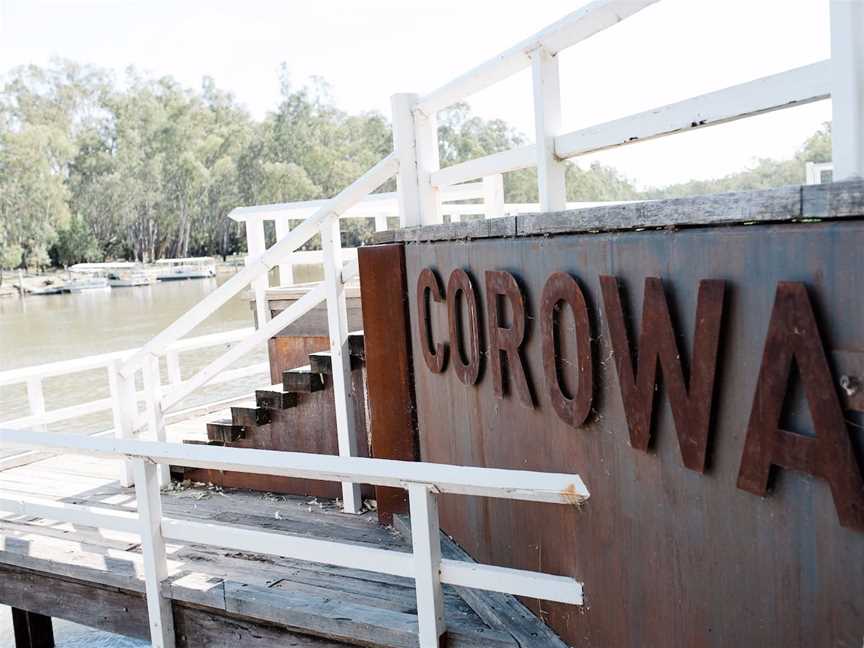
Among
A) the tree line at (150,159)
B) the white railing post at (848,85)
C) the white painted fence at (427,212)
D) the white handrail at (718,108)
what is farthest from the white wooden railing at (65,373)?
the tree line at (150,159)

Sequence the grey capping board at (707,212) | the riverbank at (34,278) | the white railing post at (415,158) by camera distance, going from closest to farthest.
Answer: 1. the grey capping board at (707,212)
2. the white railing post at (415,158)
3. the riverbank at (34,278)

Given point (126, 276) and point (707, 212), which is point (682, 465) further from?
point (126, 276)

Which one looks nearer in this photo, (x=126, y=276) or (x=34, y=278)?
(x=34, y=278)

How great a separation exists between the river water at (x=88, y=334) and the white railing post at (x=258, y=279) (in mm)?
3189

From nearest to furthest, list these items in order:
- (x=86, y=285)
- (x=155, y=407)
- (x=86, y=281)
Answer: (x=155, y=407)
(x=86, y=285)
(x=86, y=281)

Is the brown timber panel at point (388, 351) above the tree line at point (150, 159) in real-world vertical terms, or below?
below

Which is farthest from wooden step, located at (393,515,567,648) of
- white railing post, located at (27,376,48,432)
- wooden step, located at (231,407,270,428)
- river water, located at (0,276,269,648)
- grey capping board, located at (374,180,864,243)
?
river water, located at (0,276,269,648)

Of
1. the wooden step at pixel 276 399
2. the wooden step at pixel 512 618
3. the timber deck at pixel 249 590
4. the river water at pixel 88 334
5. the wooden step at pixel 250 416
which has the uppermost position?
the wooden step at pixel 276 399

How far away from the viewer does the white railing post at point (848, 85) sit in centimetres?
195

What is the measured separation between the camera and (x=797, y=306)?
2.00m

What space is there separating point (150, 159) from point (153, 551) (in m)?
76.9

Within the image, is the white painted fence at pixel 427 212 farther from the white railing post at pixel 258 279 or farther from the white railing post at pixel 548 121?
the white railing post at pixel 258 279

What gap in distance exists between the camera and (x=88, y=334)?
116 ft

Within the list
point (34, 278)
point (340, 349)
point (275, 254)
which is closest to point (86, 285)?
point (34, 278)
